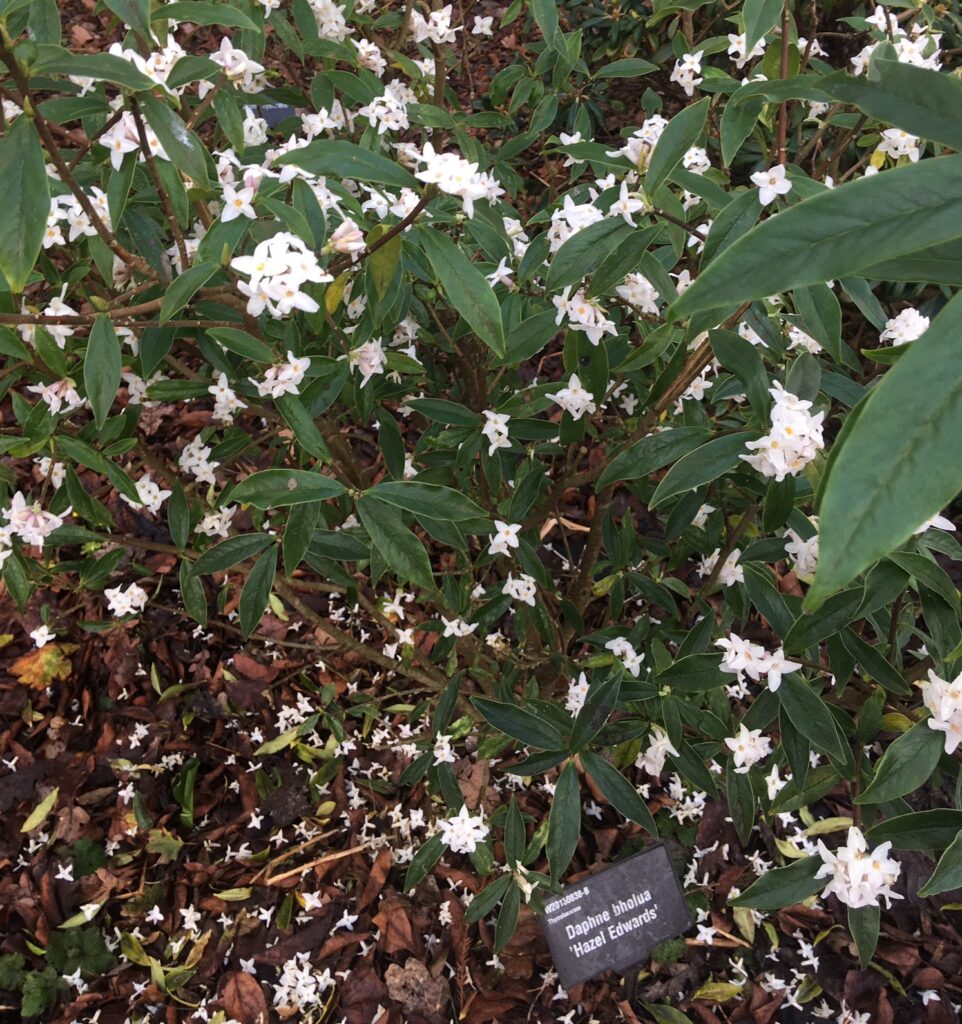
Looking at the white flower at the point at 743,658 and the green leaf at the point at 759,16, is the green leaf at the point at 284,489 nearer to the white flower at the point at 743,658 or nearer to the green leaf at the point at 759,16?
the white flower at the point at 743,658

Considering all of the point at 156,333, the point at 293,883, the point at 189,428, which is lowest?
the point at 293,883

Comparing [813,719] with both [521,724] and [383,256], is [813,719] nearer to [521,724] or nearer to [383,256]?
[521,724]

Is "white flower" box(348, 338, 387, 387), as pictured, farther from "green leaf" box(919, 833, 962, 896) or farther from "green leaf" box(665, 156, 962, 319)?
"green leaf" box(919, 833, 962, 896)

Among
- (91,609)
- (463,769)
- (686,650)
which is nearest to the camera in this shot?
(686,650)

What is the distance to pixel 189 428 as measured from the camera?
2641 millimetres

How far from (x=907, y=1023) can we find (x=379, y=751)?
1.26 m

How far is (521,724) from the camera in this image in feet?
3.98

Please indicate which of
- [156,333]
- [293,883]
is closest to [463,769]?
[293,883]

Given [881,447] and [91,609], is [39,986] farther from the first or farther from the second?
[881,447]

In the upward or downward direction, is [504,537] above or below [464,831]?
above

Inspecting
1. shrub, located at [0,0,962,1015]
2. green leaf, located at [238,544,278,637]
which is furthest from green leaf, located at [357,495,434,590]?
green leaf, located at [238,544,278,637]

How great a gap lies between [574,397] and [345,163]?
0.51 meters

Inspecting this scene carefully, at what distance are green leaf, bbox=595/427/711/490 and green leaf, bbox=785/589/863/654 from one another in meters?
0.28

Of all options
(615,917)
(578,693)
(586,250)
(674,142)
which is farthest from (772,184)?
(615,917)
